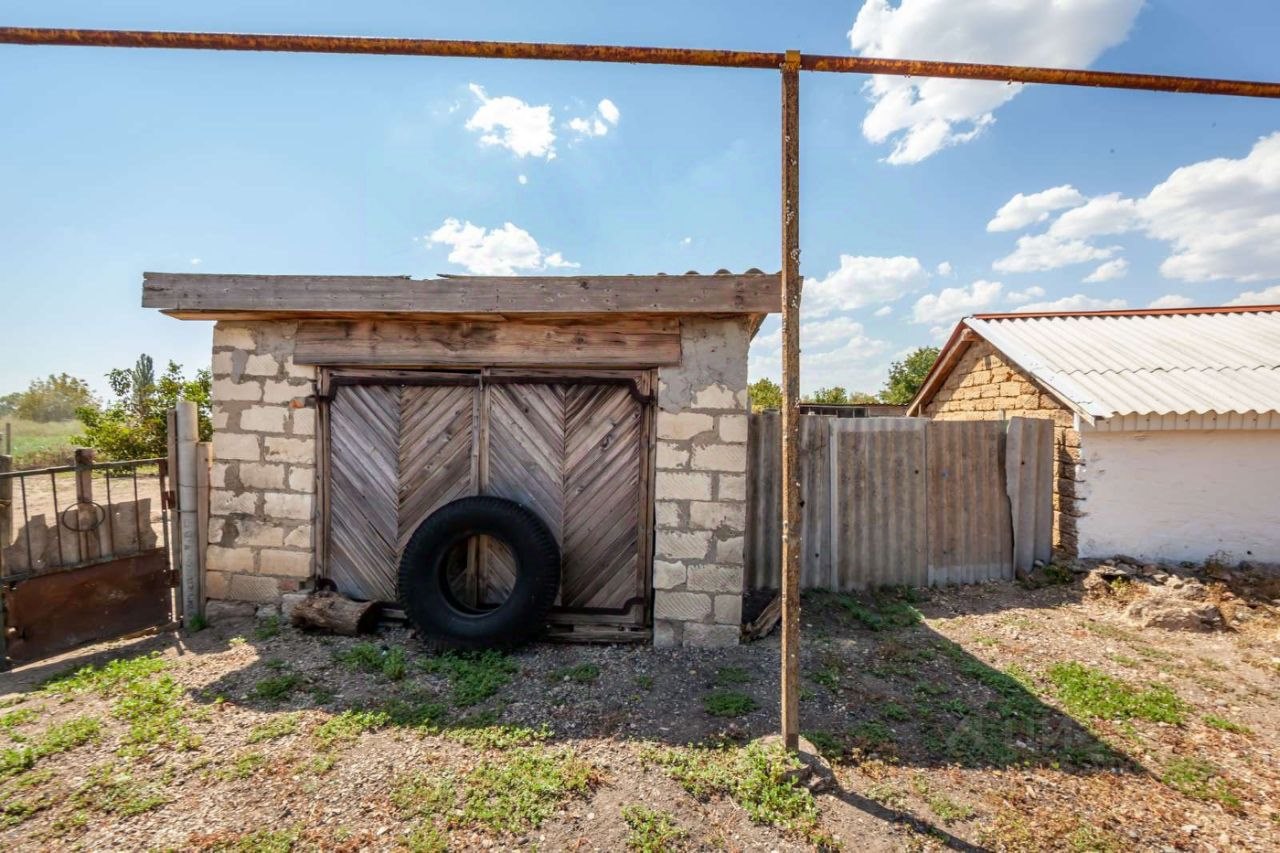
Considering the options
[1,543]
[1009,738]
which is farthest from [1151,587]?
[1,543]

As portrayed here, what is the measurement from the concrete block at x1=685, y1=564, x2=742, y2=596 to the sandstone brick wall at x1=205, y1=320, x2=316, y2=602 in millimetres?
3488

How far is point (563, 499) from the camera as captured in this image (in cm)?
467

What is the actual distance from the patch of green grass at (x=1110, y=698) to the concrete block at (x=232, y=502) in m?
6.74

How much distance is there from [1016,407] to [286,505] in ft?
30.4

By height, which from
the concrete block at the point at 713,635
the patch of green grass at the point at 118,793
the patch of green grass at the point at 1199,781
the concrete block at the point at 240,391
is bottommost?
the patch of green grass at the point at 1199,781

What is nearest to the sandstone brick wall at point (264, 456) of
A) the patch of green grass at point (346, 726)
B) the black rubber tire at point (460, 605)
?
the black rubber tire at point (460, 605)

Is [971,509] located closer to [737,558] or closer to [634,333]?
[737,558]

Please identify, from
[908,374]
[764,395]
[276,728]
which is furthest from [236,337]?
[908,374]

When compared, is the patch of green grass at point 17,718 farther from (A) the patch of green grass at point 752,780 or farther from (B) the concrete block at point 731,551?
(B) the concrete block at point 731,551

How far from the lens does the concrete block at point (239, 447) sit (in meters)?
4.80

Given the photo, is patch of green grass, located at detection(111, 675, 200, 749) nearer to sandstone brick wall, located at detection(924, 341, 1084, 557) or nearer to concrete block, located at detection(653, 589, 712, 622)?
concrete block, located at detection(653, 589, 712, 622)

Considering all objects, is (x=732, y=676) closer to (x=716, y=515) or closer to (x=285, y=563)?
(x=716, y=515)

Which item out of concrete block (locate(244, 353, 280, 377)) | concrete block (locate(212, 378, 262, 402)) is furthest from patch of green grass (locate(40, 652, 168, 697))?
concrete block (locate(244, 353, 280, 377))

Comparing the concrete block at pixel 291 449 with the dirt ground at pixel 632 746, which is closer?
the dirt ground at pixel 632 746
